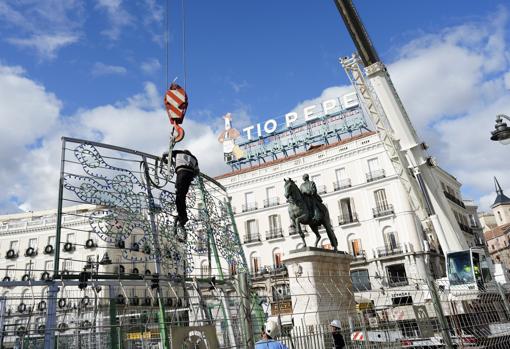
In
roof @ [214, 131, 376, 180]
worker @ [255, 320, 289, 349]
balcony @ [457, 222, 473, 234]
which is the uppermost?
roof @ [214, 131, 376, 180]

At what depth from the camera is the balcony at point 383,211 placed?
3820 cm

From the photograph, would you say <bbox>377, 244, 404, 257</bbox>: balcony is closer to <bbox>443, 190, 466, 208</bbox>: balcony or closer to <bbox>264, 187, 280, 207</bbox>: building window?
<bbox>264, 187, 280, 207</bbox>: building window

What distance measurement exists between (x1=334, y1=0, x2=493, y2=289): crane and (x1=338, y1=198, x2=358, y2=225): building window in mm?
16302

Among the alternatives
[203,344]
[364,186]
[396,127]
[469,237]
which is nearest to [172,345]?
[203,344]

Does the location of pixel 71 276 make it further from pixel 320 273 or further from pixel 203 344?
pixel 320 273

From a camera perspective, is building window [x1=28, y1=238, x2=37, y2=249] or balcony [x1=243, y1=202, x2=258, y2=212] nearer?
building window [x1=28, y1=238, x2=37, y2=249]

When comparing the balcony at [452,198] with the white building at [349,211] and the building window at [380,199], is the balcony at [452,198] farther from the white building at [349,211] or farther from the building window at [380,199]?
the building window at [380,199]

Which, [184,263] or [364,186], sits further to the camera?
[364,186]

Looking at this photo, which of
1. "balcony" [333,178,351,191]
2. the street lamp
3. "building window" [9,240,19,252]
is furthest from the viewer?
"building window" [9,240,19,252]

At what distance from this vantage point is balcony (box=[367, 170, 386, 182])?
39.6m

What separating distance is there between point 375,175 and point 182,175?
34.3 metres

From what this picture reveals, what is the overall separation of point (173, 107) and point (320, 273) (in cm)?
673

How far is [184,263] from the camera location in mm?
8625

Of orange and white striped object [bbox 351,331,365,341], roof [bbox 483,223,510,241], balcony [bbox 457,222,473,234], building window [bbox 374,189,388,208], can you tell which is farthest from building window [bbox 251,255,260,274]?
roof [bbox 483,223,510,241]
